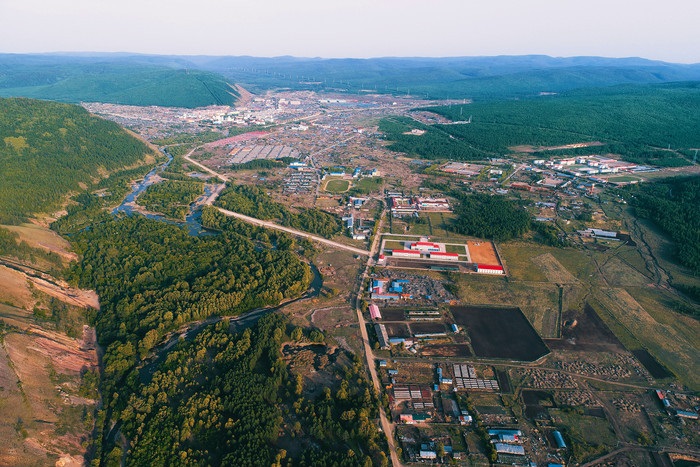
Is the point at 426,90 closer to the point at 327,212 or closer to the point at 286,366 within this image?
the point at 327,212

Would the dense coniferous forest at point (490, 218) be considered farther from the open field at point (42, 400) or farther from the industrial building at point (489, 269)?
the open field at point (42, 400)

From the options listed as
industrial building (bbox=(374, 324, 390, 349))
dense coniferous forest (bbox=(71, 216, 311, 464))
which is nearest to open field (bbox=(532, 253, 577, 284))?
industrial building (bbox=(374, 324, 390, 349))

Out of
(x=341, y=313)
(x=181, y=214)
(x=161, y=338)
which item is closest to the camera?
(x=161, y=338)

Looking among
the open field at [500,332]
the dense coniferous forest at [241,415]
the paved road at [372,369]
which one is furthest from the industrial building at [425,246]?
the dense coniferous forest at [241,415]

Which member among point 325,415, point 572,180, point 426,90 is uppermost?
point 426,90

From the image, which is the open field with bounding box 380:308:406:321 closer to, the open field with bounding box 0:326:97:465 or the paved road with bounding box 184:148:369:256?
the paved road with bounding box 184:148:369:256

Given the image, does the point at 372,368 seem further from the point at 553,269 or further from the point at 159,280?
the point at 553,269

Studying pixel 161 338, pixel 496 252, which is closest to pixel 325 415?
pixel 161 338
